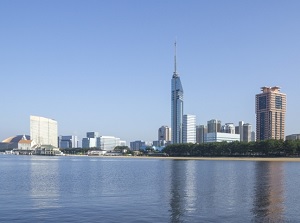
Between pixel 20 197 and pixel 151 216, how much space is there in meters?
22.3

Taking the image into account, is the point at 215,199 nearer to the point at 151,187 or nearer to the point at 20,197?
the point at 151,187

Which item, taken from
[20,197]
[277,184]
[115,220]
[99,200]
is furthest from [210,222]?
[277,184]

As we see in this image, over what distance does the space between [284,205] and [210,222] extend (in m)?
15.3

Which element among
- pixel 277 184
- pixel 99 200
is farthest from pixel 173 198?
pixel 277 184

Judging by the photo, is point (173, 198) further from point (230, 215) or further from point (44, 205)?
point (44, 205)

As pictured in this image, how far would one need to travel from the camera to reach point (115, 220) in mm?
38812

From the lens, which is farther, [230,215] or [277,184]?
[277,184]

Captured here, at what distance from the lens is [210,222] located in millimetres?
37750

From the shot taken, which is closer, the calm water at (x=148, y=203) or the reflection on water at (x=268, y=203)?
the calm water at (x=148, y=203)

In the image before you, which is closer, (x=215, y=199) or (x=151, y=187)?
(x=215, y=199)

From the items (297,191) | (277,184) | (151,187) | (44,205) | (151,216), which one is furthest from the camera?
(277,184)

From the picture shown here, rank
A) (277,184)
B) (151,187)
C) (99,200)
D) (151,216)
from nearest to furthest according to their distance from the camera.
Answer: (151,216) < (99,200) < (151,187) < (277,184)

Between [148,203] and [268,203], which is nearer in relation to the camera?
[148,203]

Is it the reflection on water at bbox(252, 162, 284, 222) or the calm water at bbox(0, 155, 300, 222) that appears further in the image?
the reflection on water at bbox(252, 162, 284, 222)
